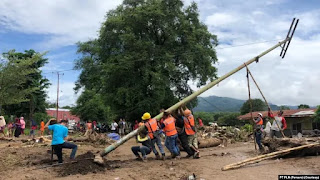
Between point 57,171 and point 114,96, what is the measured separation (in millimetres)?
18117

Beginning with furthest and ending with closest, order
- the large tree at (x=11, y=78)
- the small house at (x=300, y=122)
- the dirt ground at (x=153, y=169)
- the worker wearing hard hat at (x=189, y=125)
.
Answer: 1. the small house at (x=300, y=122)
2. the large tree at (x=11, y=78)
3. the worker wearing hard hat at (x=189, y=125)
4. the dirt ground at (x=153, y=169)

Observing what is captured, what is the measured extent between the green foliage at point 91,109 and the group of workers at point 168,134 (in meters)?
33.2

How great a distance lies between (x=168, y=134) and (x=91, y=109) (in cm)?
3507

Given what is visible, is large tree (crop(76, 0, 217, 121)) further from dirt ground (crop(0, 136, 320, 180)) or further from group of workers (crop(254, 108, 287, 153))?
dirt ground (crop(0, 136, 320, 180))

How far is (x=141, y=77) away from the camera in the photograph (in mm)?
26484

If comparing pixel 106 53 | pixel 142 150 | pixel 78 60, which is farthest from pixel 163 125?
pixel 78 60

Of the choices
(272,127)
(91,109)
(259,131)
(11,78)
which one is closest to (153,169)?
(259,131)

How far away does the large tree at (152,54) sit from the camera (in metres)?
25.3

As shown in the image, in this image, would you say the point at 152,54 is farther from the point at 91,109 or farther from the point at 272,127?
the point at 91,109

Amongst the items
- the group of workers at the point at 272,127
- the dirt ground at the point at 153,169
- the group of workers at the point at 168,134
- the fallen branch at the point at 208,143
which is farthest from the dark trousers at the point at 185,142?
the fallen branch at the point at 208,143

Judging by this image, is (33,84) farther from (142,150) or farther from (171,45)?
(142,150)

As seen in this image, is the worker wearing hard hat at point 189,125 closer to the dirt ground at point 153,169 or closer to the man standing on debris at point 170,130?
the man standing on debris at point 170,130

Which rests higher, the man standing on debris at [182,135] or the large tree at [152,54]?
the large tree at [152,54]

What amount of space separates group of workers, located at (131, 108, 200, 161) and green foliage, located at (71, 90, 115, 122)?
109 feet
